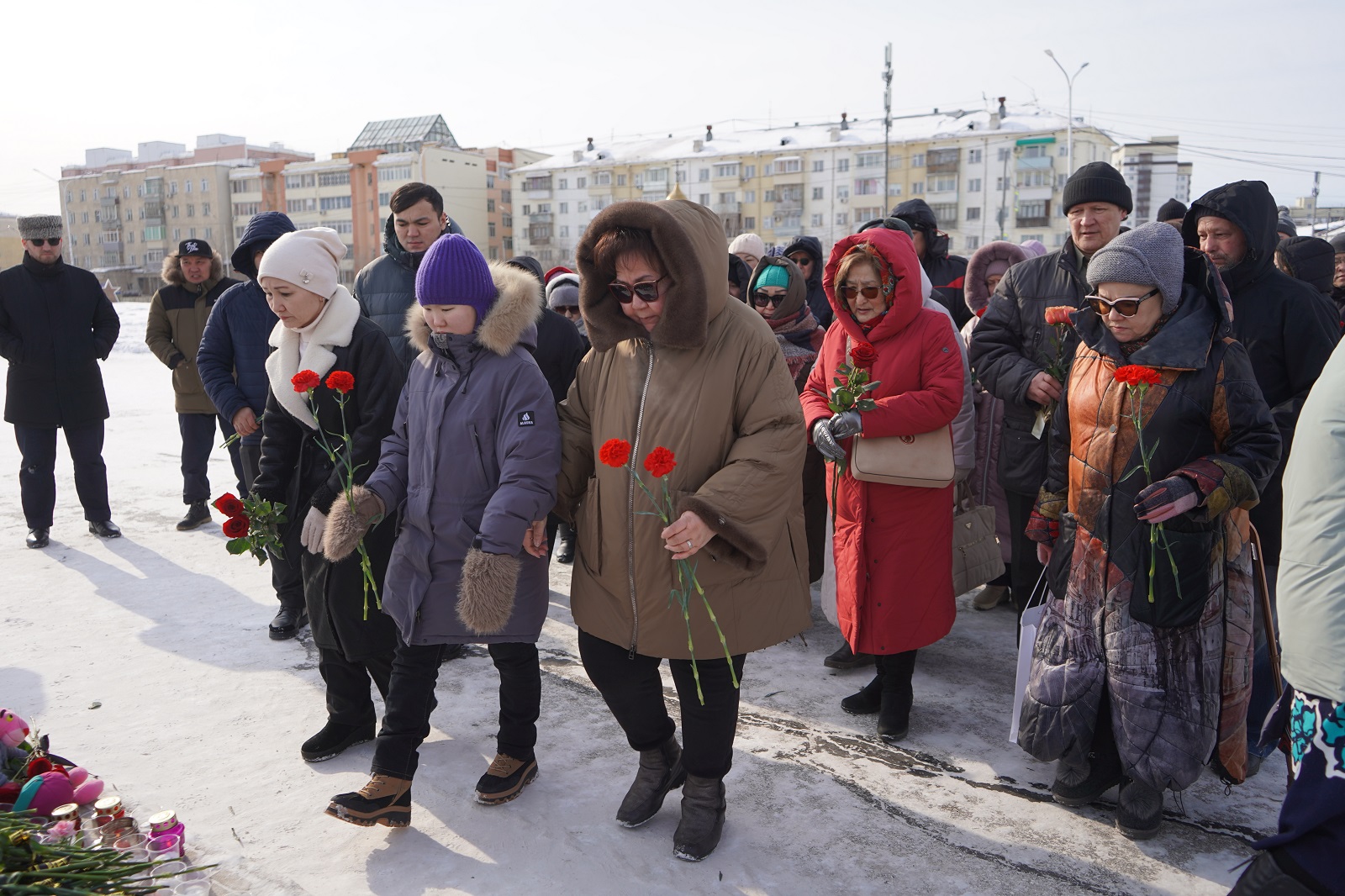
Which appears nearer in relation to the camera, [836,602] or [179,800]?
[179,800]

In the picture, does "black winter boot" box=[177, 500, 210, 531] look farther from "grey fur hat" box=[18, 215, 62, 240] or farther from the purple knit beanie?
the purple knit beanie

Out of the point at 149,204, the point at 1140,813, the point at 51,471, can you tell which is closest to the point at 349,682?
the point at 1140,813

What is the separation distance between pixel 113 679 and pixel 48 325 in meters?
3.34

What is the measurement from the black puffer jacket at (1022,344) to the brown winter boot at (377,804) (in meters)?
2.70

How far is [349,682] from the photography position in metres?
3.33

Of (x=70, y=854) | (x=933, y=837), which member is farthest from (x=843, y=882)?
(x=70, y=854)

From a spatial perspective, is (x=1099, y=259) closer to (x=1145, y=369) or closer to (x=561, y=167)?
(x=1145, y=369)

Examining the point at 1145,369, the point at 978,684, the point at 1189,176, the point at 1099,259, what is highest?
the point at 1189,176

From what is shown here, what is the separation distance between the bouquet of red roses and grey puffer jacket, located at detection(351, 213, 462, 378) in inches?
86.4

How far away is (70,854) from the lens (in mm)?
2051

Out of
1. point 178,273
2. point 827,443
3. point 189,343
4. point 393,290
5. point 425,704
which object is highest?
point 178,273

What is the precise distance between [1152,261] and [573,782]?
8.17 feet

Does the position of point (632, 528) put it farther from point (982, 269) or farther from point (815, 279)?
point (815, 279)

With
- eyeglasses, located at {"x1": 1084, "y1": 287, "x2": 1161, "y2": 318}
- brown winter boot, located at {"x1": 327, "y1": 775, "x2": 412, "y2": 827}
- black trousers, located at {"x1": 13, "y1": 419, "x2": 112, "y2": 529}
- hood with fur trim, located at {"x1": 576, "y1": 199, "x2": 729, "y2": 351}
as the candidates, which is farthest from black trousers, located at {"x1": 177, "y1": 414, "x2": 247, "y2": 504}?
eyeglasses, located at {"x1": 1084, "y1": 287, "x2": 1161, "y2": 318}
